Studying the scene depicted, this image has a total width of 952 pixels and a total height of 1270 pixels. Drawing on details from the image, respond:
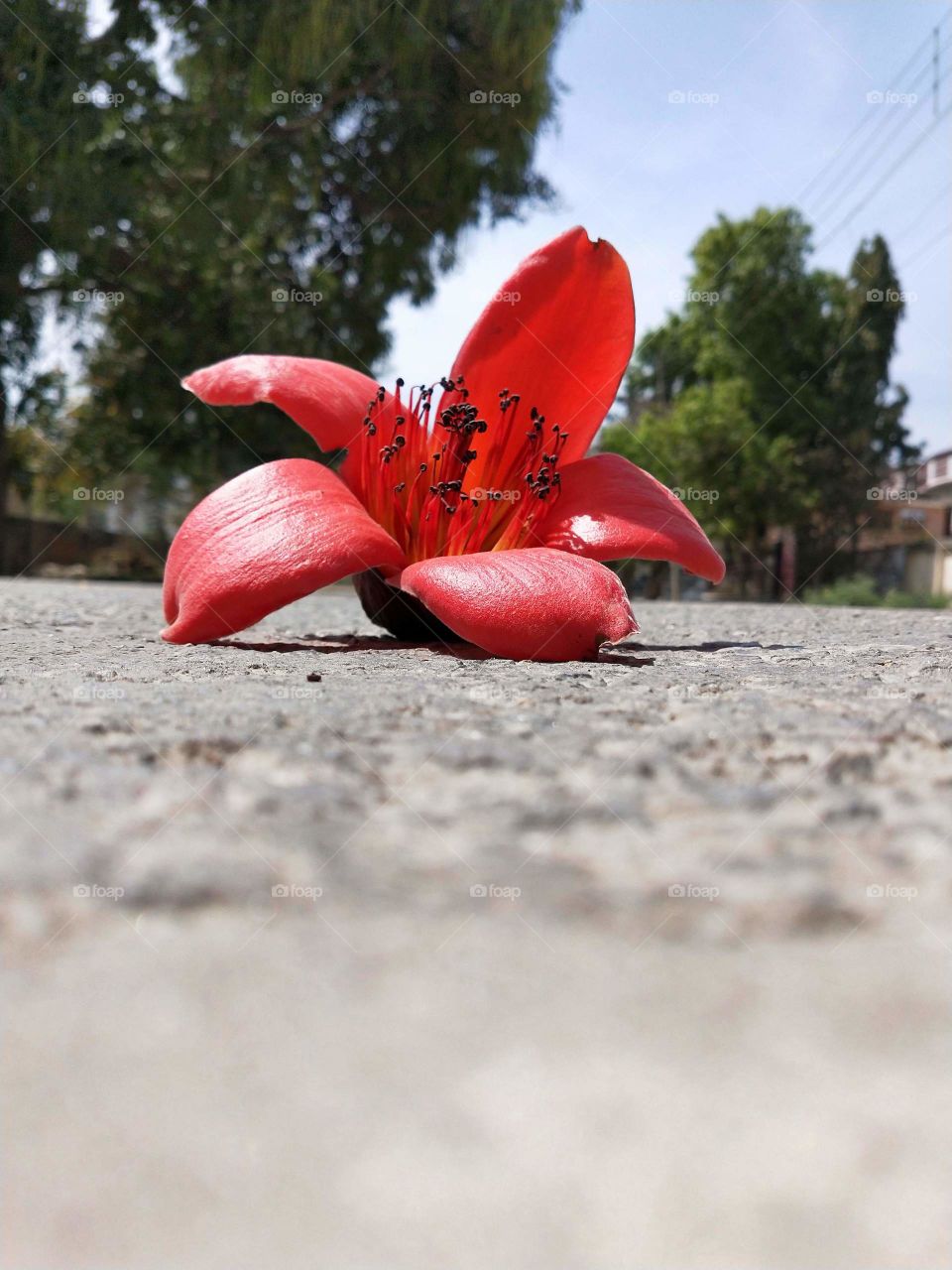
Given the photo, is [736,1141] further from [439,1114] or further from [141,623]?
[141,623]

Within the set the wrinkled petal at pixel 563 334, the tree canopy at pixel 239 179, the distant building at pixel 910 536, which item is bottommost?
the wrinkled petal at pixel 563 334

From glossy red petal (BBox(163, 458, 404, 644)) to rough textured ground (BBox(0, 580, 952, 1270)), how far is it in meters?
0.58

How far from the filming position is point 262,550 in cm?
121

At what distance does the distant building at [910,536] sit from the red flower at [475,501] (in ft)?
58.5

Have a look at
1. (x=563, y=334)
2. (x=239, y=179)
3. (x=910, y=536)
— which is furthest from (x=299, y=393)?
(x=910, y=536)

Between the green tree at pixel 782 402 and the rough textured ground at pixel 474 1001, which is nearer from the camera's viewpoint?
the rough textured ground at pixel 474 1001

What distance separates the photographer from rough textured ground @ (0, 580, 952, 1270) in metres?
0.28

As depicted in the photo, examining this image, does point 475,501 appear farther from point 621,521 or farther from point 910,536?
point 910,536

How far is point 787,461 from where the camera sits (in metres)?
17.8

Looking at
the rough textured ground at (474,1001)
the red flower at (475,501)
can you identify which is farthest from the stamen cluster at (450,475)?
the rough textured ground at (474,1001)

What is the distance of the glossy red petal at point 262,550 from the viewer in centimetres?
118

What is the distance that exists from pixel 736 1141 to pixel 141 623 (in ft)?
5.88

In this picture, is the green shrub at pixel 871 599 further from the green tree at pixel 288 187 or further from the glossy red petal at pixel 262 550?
the glossy red petal at pixel 262 550

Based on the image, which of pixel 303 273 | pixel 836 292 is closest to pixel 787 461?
pixel 836 292
